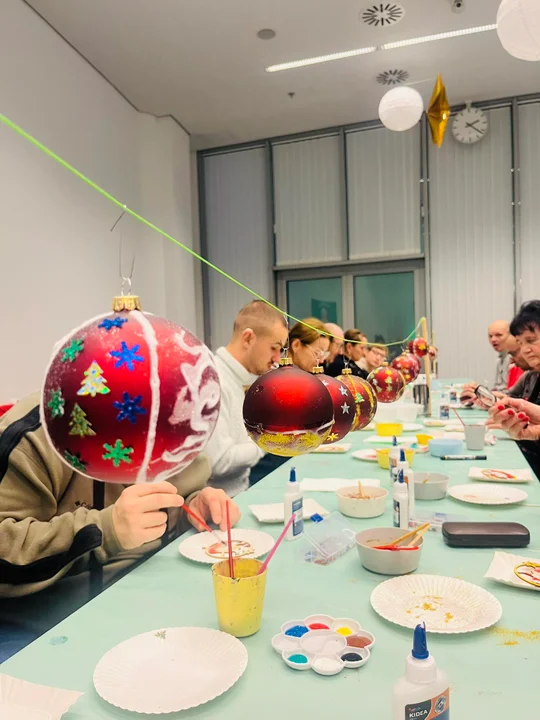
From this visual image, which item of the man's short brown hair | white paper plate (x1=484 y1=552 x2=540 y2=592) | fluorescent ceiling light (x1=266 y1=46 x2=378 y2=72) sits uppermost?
fluorescent ceiling light (x1=266 y1=46 x2=378 y2=72)

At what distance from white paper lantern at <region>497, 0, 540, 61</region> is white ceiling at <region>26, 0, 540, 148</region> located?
191 centimetres

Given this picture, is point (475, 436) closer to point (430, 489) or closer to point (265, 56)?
point (430, 489)

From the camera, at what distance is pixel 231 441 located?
2.41 meters

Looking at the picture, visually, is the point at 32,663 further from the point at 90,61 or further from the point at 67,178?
the point at 90,61

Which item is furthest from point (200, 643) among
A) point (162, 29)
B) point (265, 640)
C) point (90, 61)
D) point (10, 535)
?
point (90, 61)

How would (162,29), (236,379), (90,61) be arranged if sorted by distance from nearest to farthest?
(236,379)
(162,29)
(90,61)

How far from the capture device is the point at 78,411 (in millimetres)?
760

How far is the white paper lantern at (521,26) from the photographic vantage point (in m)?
2.21

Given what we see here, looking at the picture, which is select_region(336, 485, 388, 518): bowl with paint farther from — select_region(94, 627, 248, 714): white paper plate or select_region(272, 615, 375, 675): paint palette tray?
select_region(94, 627, 248, 714): white paper plate

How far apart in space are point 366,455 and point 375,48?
11.8ft

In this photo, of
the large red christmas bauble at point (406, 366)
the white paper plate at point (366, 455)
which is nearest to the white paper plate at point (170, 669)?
the white paper plate at point (366, 455)

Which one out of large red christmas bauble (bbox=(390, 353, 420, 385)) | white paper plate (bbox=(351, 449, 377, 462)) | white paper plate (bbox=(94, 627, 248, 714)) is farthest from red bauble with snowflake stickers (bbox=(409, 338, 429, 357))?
white paper plate (bbox=(94, 627, 248, 714))

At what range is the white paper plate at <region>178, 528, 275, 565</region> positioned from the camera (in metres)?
1.33

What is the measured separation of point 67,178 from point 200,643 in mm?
4043
